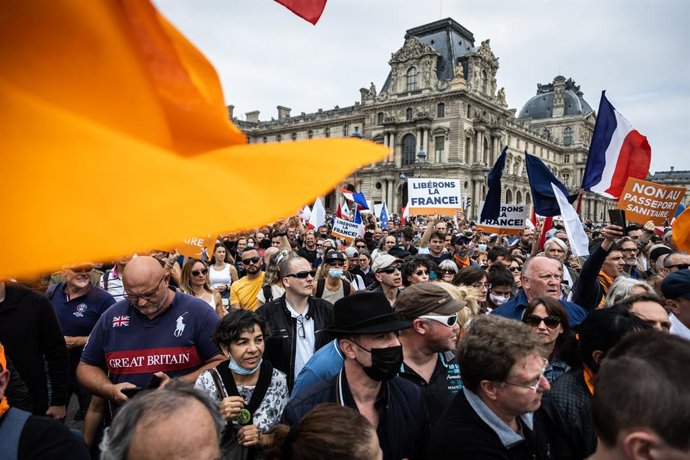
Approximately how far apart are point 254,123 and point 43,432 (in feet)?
273

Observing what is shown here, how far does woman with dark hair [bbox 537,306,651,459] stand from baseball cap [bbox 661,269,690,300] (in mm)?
1310

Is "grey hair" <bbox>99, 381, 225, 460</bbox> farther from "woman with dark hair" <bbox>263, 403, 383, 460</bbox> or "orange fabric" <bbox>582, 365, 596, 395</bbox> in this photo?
"orange fabric" <bbox>582, 365, 596, 395</bbox>

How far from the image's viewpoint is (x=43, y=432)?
6.70 ft

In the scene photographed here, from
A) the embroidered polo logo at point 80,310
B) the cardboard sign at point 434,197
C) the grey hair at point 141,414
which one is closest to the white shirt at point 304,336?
the embroidered polo logo at point 80,310

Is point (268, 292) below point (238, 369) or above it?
above

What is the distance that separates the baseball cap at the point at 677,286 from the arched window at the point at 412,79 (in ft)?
186

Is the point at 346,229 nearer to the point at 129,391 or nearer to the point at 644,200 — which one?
the point at 644,200

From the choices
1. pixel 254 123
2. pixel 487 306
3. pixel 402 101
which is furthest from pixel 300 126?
pixel 487 306

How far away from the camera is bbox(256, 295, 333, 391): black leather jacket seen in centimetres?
422

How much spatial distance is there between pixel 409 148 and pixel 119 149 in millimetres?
58867

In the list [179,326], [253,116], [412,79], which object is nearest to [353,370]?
[179,326]

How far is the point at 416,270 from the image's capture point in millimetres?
5883

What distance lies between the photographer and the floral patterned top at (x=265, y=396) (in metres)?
3.24

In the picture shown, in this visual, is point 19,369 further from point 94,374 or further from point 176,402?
point 176,402
